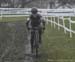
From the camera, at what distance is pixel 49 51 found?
13.1 m

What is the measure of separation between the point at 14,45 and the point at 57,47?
2188 mm

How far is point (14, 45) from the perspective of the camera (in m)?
15.0

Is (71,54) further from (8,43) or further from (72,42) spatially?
(8,43)

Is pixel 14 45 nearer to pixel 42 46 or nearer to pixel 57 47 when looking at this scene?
pixel 42 46

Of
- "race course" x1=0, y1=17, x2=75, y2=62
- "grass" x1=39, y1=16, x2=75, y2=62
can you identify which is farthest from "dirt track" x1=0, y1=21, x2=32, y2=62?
"grass" x1=39, y1=16, x2=75, y2=62

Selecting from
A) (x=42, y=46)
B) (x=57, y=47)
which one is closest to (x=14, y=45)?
(x=42, y=46)

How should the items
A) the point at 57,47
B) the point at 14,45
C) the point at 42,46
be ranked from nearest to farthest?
the point at 57,47 < the point at 42,46 < the point at 14,45

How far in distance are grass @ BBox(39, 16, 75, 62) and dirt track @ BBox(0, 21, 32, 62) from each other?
2.16 ft

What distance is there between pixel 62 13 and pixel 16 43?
8.93m

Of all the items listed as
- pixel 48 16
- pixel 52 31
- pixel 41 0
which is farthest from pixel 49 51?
pixel 41 0

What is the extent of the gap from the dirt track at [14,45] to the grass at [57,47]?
66 centimetres

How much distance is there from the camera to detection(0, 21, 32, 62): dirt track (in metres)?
12.9

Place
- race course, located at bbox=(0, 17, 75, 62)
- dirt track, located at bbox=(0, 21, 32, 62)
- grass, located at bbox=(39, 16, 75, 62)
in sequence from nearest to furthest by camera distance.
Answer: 1. grass, located at bbox=(39, 16, 75, 62)
2. race course, located at bbox=(0, 17, 75, 62)
3. dirt track, located at bbox=(0, 21, 32, 62)

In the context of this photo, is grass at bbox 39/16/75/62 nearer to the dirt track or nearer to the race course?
the race course
